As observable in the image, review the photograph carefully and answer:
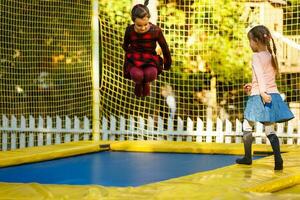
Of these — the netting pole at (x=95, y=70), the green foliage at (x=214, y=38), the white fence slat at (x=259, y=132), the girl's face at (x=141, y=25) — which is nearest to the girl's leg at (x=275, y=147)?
the girl's face at (x=141, y=25)

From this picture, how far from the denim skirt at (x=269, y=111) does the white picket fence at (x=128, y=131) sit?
12.7 feet

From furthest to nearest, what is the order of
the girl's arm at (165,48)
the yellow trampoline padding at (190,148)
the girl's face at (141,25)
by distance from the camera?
the yellow trampoline padding at (190,148)
the girl's arm at (165,48)
the girl's face at (141,25)

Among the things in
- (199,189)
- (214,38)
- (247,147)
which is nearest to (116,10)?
(214,38)

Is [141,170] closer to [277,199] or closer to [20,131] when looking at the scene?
[277,199]

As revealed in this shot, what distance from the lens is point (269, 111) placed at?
17.7 ft

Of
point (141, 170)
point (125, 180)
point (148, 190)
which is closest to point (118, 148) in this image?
point (141, 170)

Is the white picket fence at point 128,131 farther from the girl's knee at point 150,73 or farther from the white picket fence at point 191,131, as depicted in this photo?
the girl's knee at point 150,73

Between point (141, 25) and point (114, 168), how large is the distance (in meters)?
1.25

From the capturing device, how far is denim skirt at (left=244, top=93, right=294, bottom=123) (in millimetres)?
5383

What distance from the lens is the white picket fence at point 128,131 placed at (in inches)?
368

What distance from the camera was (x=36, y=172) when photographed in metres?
5.69

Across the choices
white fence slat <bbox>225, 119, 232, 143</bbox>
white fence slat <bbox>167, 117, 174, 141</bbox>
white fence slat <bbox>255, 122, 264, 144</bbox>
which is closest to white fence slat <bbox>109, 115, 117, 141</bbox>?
white fence slat <bbox>167, 117, 174, 141</bbox>

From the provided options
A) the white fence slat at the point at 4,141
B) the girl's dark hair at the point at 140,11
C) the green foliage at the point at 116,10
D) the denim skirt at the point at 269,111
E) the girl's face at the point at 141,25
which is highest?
the green foliage at the point at 116,10

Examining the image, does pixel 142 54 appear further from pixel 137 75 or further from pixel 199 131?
pixel 199 131
